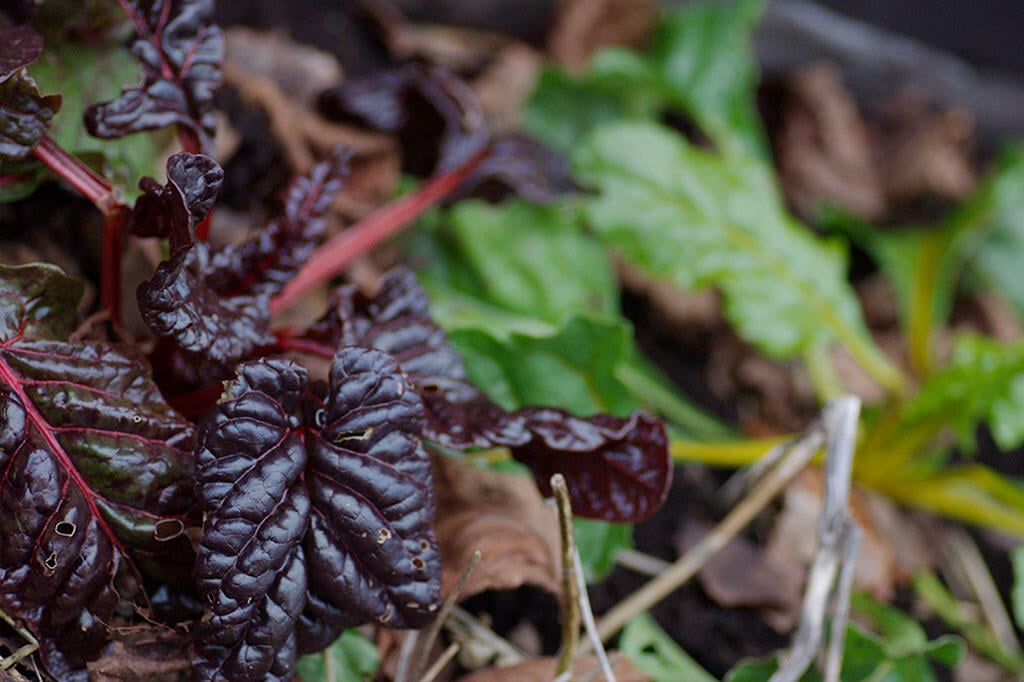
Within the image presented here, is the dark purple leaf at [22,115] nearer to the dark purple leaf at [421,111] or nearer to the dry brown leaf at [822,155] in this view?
the dark purple leaf at [421,111]

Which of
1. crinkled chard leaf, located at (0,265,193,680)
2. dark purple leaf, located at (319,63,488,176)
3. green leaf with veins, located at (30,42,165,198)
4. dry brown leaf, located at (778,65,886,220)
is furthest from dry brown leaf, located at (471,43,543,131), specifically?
crinkled chard leaf, located at (0,265,193,680)

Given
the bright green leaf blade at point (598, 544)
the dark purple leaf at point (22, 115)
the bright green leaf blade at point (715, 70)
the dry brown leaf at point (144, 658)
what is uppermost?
the dark purple leaf at point (22, 115)

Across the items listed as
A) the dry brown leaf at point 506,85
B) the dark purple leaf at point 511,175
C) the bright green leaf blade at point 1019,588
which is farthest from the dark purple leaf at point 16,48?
the bright green leaf blade at point 1019,588

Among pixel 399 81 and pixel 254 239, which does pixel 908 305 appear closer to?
pixel 399 81

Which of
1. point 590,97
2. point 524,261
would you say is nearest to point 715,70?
point 590,97

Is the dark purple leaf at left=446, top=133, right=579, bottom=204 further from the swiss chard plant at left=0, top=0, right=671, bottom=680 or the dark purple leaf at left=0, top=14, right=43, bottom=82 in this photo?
the dark purple leaf at left=0, top=14, right=43, bottom=82
